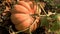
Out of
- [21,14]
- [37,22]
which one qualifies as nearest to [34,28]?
[37,22]

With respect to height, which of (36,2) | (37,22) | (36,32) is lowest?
(36,32)

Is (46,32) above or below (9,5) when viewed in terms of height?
below

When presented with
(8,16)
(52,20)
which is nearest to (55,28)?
(52,20)

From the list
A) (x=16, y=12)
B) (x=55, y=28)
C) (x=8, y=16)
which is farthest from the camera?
(x=8, y=16)

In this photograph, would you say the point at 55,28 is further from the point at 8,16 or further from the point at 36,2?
the point at 8,16

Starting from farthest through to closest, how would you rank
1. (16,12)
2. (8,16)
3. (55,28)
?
(8,16), (16,12), (55,28)

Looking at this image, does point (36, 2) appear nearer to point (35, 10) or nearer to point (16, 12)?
point (35, 10)

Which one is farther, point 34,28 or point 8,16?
point 8,16
